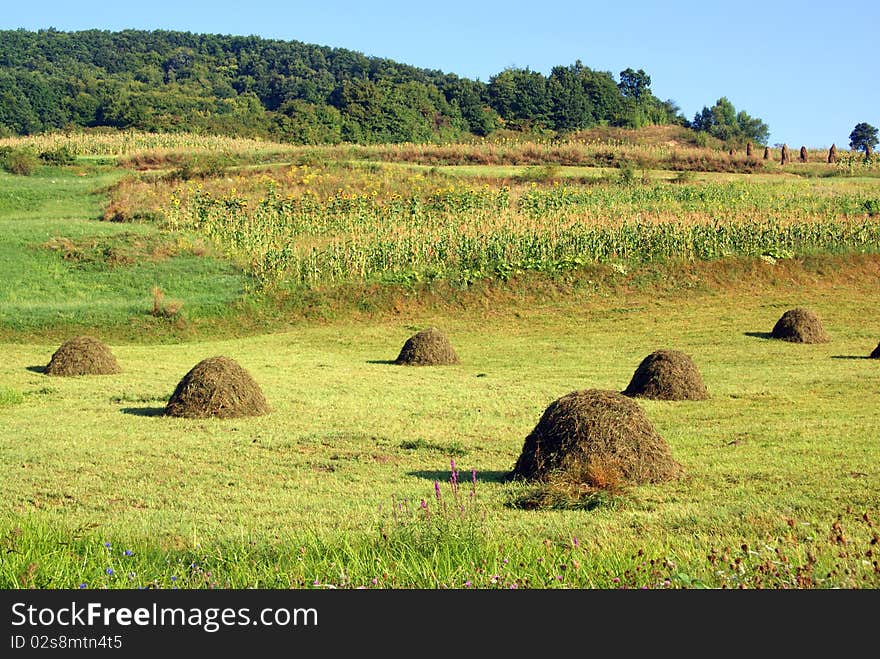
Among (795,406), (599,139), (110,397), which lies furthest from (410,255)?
(599,139)

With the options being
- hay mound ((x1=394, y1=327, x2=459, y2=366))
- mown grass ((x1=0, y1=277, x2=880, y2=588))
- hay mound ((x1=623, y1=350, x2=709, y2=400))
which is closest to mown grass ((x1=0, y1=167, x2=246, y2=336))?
mown grass ((x1=0, y1=277, x2=880, y2=588))

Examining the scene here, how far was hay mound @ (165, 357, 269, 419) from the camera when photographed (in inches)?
620

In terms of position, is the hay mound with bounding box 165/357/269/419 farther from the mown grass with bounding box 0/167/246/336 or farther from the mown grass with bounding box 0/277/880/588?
the mown grass with bounding box 0/167/246/336

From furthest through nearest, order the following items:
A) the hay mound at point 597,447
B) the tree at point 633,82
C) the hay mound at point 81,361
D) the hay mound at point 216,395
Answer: the tree at point 633,82 < the hay mound at point 81,361 < the hay mound at point 216,395 < the hay mound at point 597,447

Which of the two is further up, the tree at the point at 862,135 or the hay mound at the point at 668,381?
the tree at the point at 862,135

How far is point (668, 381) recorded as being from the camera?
17125mm

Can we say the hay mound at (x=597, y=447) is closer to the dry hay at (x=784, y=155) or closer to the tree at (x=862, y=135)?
the dry hay at (x=784, y=155)

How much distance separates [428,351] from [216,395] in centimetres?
851

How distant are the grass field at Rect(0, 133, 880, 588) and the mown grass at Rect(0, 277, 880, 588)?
1.7 inches

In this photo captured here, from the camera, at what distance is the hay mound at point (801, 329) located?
25875mm

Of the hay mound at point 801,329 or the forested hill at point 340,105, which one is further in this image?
the forested hill at point 340,105

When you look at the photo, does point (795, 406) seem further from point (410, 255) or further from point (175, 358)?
point (410, 255)

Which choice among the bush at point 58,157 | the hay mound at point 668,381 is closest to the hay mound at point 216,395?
the hay mound at point 668,381

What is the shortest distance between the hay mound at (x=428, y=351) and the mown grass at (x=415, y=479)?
835 millimetres
